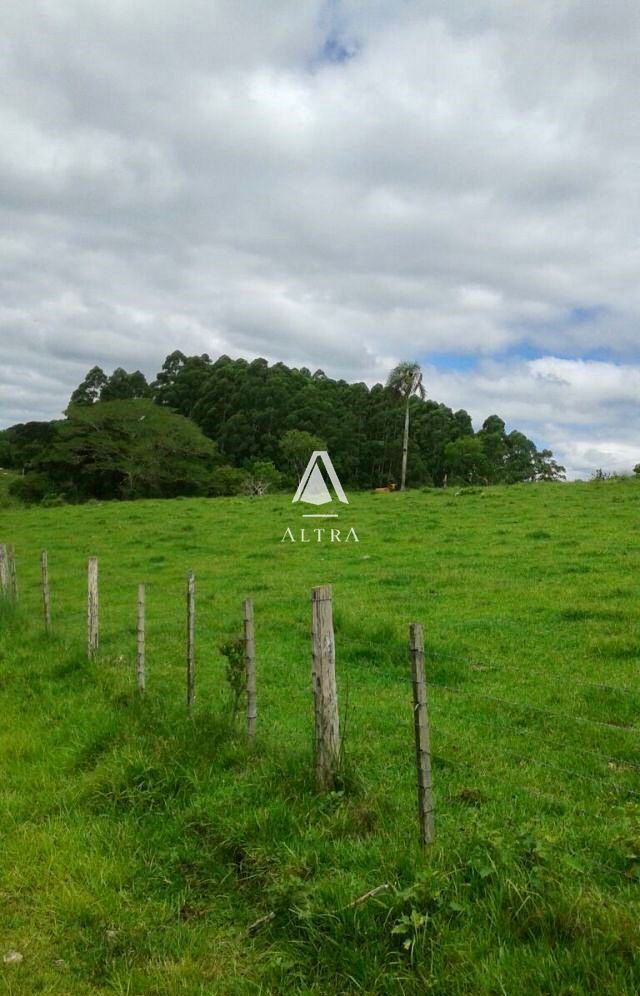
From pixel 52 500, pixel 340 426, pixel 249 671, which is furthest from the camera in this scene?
pixel 340 426

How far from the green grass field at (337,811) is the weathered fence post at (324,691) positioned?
173 millimetres

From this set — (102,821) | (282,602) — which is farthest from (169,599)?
(102,821)

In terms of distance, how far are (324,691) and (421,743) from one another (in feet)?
3.45

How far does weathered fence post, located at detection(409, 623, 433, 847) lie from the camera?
4.21 meters

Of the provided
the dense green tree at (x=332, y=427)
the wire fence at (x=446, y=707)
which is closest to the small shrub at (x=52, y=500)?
the dense green tree at (x=332, y=427)

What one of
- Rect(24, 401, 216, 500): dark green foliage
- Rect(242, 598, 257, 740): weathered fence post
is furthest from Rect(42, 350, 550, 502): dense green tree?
Rect(242, 598, 257, 740): weathered fence post

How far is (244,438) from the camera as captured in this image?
6506cm

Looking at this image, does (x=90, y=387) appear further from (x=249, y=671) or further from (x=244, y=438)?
(x=249, y=671)

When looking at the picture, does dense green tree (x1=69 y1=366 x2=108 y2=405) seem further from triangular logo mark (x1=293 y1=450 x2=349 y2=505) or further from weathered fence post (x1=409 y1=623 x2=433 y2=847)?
weathered fence post (x1=409 y1=623 x2=433 y2=847)

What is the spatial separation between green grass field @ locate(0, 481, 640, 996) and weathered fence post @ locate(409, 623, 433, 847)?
173 millimetres

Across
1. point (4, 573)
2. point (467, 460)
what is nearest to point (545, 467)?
point (467, 460)

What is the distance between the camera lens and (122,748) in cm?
610

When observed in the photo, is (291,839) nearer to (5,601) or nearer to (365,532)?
(5,601)

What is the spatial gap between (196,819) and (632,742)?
12.6ft
